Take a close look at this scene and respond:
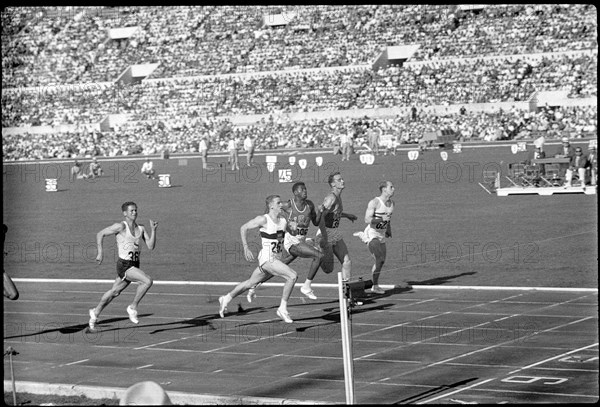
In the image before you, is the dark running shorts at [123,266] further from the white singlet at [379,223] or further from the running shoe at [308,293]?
the white singlet at [379,223]

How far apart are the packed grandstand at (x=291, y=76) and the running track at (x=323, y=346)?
120 feet

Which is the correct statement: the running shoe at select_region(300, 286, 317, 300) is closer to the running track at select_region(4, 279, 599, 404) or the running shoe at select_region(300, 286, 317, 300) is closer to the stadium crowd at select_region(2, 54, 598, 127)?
the running track at select_region(4, 279, 599, 404)

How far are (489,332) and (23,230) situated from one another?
20.6 meters

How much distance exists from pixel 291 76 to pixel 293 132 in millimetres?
8586

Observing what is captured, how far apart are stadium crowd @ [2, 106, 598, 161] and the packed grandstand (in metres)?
0.12

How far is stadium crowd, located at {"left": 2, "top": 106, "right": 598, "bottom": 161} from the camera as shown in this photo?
56.6m

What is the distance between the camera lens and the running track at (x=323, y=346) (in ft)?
40.2

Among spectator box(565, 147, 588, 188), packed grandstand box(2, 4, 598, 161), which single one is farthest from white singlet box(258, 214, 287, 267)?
packed grandstand box(2, 4, 598, 161)

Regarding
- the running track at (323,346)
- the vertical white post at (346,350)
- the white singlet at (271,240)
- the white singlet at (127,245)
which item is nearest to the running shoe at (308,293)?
the running track at (323,346)

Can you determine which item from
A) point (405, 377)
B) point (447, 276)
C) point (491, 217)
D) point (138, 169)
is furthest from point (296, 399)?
point (138, 169)

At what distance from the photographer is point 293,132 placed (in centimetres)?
6519

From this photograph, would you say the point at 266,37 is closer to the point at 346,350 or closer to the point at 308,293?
the point at 308,293

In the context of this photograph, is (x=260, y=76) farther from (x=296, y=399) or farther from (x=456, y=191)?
(x=296, y=399)

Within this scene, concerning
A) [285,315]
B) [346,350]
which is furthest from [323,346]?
[346,350]
